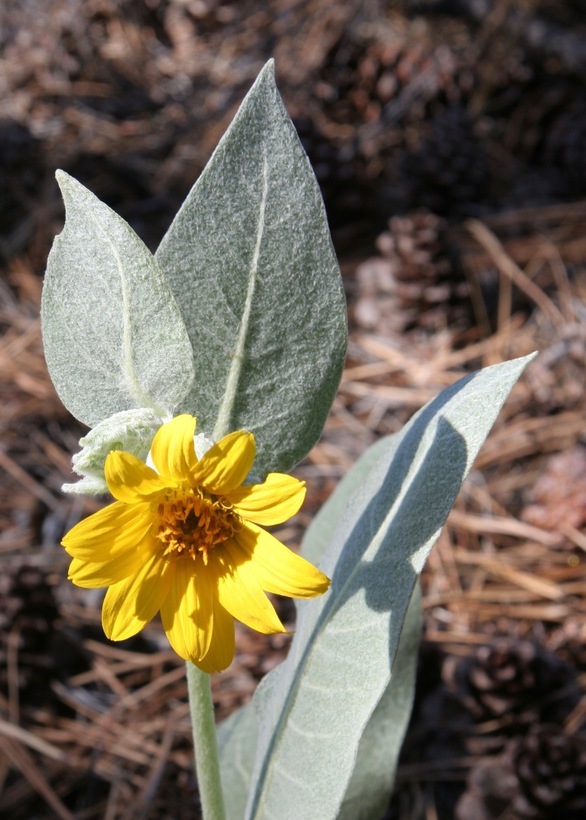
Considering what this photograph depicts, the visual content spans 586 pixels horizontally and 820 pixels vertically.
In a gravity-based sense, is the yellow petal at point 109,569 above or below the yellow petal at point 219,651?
above

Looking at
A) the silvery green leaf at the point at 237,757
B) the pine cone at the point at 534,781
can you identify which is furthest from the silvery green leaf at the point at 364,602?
the pine cone at the point at 534,781

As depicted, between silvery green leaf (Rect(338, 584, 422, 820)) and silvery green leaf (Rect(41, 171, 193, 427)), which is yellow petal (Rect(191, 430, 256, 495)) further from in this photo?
silvery green leaf (Rect(338, 584, 422, 820))

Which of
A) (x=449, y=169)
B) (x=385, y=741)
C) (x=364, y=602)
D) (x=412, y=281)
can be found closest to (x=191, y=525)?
(x=364, y=602)

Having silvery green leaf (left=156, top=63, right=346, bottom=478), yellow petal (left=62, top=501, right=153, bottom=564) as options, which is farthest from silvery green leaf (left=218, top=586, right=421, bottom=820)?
yellow petal (left=62, top=501, right=153, bottom=564)

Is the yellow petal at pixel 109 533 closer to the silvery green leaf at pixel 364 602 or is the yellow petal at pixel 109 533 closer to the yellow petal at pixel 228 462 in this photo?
the yellow petal at pixel 228 462

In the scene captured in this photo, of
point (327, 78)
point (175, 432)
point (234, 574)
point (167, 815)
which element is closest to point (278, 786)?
point (234, 574)

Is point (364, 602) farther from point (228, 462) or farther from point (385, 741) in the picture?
point (385, 741)
